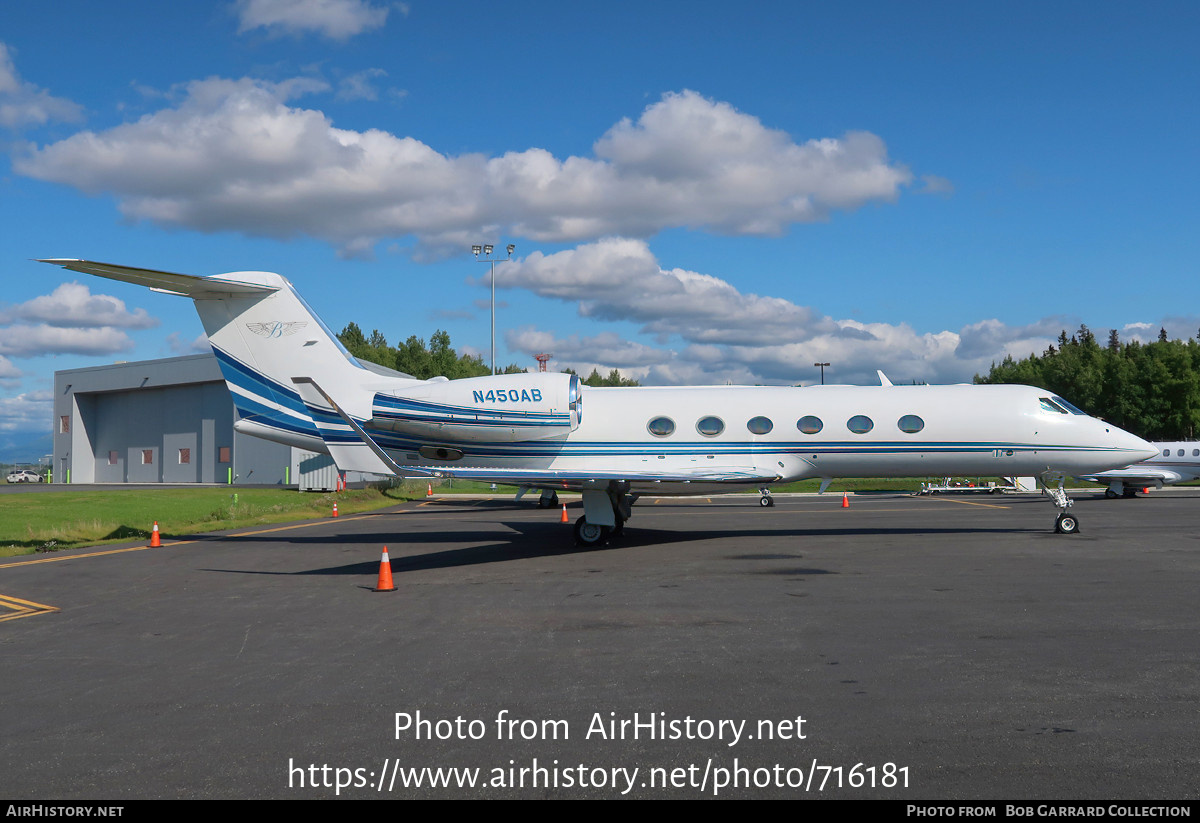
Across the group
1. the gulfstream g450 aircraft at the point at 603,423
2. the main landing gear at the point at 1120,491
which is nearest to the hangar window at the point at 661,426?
the gulfstream g450 aircraft at the point at 603,423

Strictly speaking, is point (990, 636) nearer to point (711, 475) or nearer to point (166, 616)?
point (711, 475)

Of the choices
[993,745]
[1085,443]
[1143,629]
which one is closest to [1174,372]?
[1085,443]

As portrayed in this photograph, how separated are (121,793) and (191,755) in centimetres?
57

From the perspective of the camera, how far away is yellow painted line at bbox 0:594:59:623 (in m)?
10.2

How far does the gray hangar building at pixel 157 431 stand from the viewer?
52844 mm

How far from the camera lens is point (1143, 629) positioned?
8.36 m

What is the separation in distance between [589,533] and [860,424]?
229 inches

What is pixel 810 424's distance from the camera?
1684 cm

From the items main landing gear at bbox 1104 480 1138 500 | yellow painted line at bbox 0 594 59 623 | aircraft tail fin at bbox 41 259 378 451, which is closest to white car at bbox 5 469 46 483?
aircraft tail fin at bbox 41 259 378 451

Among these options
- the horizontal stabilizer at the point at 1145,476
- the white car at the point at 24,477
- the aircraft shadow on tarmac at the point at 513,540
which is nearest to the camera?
the aircraft shadow on tarmac at the point at 513,540

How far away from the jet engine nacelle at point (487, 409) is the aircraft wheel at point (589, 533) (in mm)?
1899

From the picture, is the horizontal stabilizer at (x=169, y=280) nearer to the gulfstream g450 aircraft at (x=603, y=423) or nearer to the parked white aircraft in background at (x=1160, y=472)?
the gulfstream g450 aircraft at (x=603, y=423)

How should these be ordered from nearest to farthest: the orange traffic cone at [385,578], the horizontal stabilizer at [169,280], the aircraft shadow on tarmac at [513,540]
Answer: the orange traffic cone at [385,578] < the horizontal stabilizer at [169,280] < the aircraft shadow on tarmac at [513,540]

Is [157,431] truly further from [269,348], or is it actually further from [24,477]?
[269,348]
